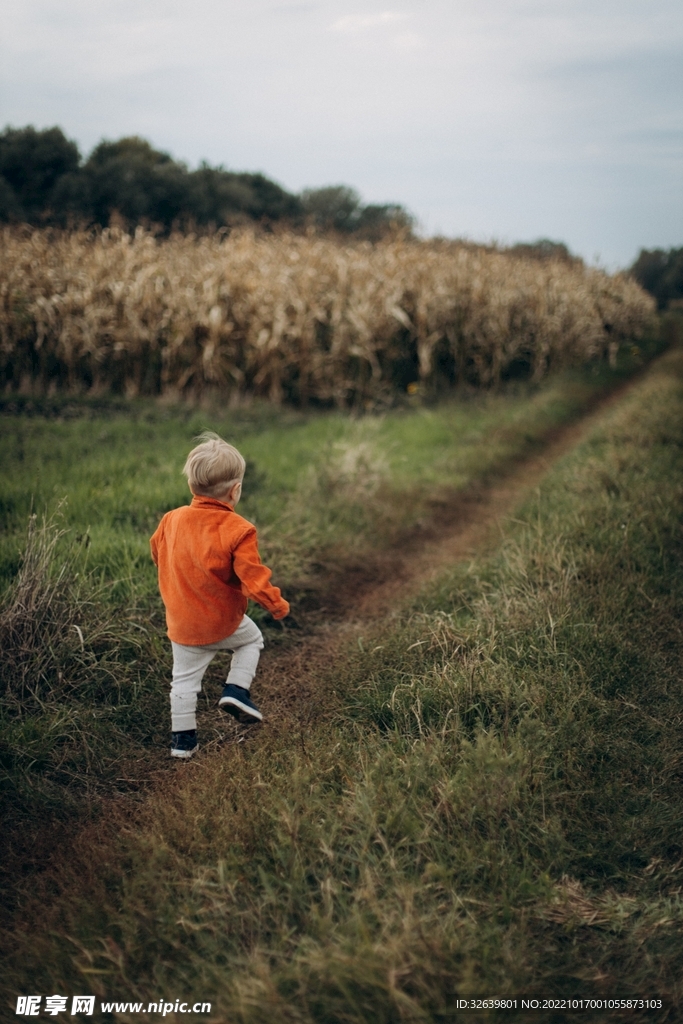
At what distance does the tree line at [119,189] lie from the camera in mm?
16938

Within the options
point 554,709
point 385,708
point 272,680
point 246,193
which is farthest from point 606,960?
point 246,193

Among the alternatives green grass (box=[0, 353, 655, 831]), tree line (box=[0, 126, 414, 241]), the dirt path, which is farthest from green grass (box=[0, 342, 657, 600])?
tree line (box=[0, 126, 414, 241])

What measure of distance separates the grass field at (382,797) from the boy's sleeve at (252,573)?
645 mm

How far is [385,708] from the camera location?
3.16 m

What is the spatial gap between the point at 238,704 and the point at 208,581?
56 cm

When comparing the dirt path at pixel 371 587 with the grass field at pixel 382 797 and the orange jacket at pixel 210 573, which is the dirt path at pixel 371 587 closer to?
the grass field at pixel 382 797

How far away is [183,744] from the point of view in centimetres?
313

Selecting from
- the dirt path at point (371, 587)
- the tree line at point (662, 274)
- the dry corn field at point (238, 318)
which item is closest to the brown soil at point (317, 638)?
the dirt path at point (371, 587)

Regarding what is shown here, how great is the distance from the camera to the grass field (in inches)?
75.6

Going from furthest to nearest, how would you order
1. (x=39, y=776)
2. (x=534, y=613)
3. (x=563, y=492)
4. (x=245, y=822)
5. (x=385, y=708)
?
(x=563, y=492)
(x=534, y=613)
(x=385, y=708)
(x=39, y=776)
(x=245, y=822)

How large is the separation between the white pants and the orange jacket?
87 millimetres

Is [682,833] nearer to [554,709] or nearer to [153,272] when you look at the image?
[554,709]

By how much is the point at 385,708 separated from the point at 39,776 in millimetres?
1522

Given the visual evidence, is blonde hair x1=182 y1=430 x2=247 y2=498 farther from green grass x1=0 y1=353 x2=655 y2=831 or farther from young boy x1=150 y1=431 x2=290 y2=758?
green grass x1=0 y1=353 x2=655 y2=831
